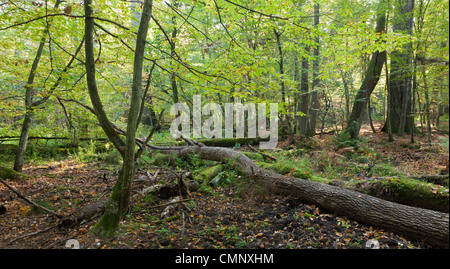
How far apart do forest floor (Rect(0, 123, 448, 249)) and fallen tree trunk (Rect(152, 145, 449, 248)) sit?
137 mm

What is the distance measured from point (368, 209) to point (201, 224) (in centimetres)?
302

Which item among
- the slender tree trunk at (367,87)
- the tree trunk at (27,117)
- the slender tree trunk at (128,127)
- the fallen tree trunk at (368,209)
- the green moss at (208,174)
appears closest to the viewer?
the fallen tree trunk at (368,209)

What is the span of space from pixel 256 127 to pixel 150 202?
11.9 metres

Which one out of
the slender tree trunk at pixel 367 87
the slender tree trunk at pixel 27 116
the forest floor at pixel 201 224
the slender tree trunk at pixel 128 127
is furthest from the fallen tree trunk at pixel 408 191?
the slender tree trunk at pixel 27 116

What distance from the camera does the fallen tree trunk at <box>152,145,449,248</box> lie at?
122 inches

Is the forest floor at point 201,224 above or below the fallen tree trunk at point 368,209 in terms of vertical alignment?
below

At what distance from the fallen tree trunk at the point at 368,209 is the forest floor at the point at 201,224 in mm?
137

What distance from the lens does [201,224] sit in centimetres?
418

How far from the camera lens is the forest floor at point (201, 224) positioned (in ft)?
11.1

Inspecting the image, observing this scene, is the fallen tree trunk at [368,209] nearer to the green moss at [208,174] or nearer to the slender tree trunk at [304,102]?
the green moss at [208,174]
